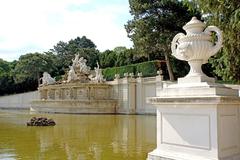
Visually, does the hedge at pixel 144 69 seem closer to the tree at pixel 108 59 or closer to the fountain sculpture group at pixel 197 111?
the tree at pixel 108 59

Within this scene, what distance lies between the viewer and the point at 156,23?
89.7ft

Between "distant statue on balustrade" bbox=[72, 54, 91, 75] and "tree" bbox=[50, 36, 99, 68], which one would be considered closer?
"distant statue on balustrade" bbox=[72, 54, 91, 75]

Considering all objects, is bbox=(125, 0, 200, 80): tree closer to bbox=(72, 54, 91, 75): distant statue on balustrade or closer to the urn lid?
bbox=(72, 54, 91, 75): distant statue on balustrade

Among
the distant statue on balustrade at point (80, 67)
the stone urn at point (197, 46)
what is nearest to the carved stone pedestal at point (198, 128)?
the stone urn at point (197, 46)

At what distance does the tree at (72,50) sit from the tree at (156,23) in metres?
26.3

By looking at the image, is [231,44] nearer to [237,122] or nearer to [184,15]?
[237,122]

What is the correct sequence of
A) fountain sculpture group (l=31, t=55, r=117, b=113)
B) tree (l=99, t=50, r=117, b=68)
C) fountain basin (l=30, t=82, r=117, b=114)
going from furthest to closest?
tree (l=99, t=50, r=117, b=68)
fountain sculpture group (l=31, t=55, r=117, b=113)
fountain basin (l=30, t=82, r=117, b=114)

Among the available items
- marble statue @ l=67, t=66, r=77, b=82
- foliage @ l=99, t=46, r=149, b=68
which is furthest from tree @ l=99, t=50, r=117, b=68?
marble statue @ l=67, t=66, r=77, b=82

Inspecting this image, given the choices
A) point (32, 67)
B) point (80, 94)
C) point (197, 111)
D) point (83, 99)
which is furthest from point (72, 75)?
point (197, 111)

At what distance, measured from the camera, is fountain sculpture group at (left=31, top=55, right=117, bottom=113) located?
31391 mm

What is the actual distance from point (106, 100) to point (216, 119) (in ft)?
86.1

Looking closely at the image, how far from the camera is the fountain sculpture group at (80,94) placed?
31391 mm

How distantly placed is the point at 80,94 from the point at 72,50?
32.3 meters

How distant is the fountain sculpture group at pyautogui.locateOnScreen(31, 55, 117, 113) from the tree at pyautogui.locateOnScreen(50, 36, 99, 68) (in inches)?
707
